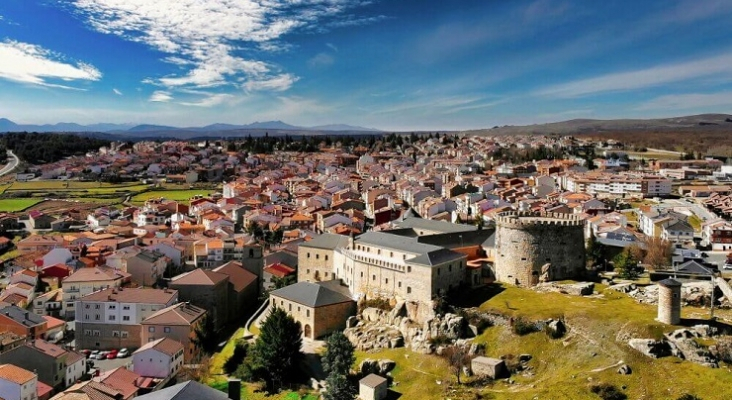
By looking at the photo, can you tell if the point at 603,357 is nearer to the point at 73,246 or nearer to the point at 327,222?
the point at 327,222

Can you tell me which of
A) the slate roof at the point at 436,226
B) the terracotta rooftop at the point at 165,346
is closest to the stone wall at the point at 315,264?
the slate roof at the point at 436,226

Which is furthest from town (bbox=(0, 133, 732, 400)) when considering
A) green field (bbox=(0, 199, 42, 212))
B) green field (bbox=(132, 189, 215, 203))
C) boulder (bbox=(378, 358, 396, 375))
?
green field (bbox=(132, 189, 215, 203))

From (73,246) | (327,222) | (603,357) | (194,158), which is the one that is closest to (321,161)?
(194,158)

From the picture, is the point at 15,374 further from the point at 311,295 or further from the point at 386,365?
the point at 386,365

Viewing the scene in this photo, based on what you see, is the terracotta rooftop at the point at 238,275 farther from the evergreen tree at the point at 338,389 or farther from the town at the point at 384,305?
the evergreen tree at the point at 338,389

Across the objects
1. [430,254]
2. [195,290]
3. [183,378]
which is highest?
[430,254]

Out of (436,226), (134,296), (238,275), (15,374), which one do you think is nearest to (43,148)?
(238,275)
